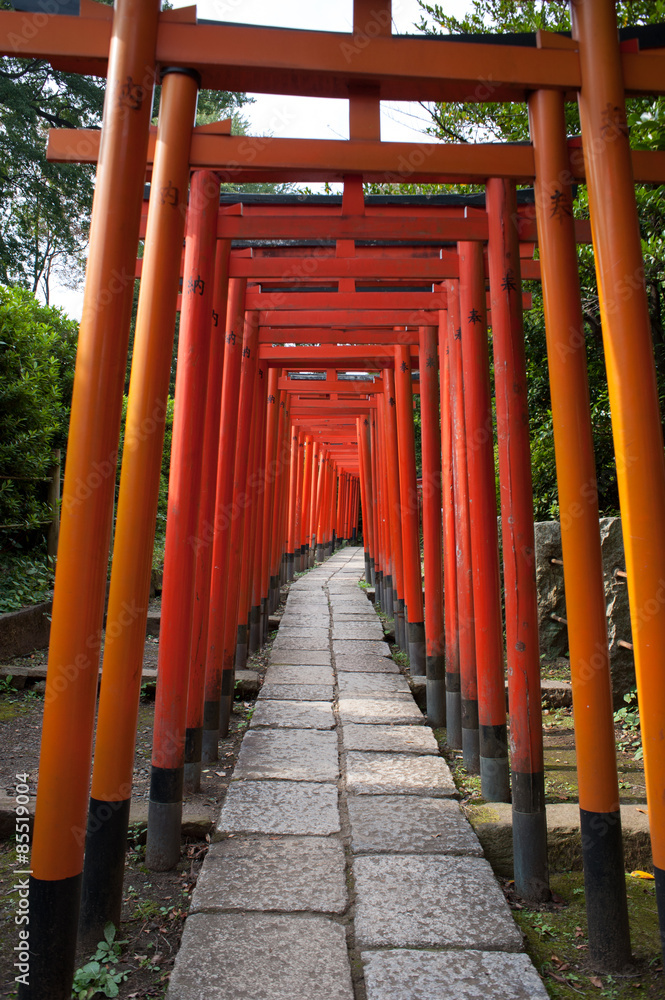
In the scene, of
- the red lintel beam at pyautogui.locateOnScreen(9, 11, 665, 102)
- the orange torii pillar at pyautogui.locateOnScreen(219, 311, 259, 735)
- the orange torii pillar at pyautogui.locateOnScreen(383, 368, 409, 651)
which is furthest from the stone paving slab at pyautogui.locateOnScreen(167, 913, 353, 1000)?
the orange torii pillar at pyautogui.locateOnScreen(383, 368, 409, 651)

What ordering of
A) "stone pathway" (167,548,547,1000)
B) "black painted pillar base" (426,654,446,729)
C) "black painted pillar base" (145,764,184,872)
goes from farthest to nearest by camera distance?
"black painted pillar base" (426,654,446,729) → "black painted pillar base" (145,764,184,872) → "stone pathway" (167,548,547,1000)

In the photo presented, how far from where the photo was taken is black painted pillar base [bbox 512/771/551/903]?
10.3 ft

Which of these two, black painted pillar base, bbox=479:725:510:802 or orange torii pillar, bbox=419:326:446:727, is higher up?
orange torii pillar, bbox=419:326:446:727

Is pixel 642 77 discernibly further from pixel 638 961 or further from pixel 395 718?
pixel 395 718

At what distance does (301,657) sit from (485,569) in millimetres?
4159

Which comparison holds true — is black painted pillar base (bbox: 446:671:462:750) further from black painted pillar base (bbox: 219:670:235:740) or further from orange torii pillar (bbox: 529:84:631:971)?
orange torii pillar (bbox: 529:84:631:971)

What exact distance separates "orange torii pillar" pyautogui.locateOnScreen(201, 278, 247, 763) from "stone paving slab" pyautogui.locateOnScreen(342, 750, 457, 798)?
3.30ft

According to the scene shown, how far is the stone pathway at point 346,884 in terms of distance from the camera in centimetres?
231

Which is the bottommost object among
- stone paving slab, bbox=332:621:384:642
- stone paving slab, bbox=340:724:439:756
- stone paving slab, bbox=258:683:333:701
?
stone paving slab, bbox=340:724:439:756

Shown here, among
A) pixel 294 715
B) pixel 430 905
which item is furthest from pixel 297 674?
pixel 430 905

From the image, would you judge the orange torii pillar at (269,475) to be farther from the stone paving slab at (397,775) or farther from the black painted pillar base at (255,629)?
the stone paving slab at (397,775)

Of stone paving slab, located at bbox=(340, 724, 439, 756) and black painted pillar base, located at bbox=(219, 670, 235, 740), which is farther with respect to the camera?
black painted pillar base, located at bbox=(219, 670, 235, 740)

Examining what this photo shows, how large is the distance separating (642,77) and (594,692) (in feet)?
7.88

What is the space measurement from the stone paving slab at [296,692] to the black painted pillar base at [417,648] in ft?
3.55
